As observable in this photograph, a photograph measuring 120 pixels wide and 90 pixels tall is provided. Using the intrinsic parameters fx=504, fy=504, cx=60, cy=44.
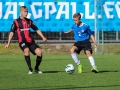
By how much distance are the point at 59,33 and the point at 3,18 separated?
3393 millimetres

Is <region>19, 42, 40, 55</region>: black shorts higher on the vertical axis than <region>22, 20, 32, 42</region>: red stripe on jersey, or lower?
lower

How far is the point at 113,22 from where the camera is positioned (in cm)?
2916

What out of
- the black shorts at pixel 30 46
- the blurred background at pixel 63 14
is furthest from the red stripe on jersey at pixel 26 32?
the blurred background at pixel 63 14

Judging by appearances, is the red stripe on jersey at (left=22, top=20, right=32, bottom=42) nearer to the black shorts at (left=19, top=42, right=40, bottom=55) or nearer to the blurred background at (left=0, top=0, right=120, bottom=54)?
the black shorts at (left=19, top=42, right=40, bottom=55)

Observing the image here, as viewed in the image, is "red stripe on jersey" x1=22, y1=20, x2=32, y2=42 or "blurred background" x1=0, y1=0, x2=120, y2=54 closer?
"red stripe on jersey" x1=22, y1=20, x2=32, y2=42

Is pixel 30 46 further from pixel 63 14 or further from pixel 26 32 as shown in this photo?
pixel 63 14

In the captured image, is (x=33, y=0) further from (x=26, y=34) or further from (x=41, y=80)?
(x=41, y=80)

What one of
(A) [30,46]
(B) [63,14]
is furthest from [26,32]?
(B) [63,14]

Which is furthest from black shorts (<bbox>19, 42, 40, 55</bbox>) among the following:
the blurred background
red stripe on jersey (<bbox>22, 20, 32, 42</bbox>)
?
the blurred background

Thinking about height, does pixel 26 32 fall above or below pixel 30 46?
above

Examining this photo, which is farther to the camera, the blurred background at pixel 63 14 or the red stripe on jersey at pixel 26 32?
the blurred background at pixel 63 14

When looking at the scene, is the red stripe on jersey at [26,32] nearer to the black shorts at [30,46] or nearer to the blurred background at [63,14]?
the black shorts at [30,46]

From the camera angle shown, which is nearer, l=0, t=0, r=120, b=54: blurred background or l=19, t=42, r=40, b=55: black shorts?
l=19, t=42, r=40, b=55: black shorts

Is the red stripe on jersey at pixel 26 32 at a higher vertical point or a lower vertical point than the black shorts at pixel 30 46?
higher
